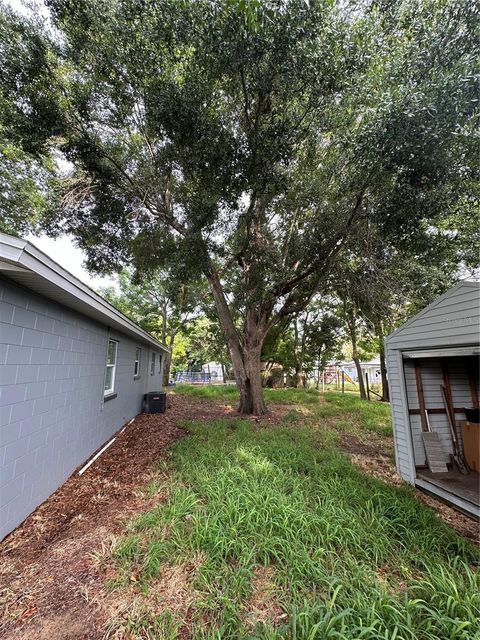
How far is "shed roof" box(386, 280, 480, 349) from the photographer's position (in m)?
3.04

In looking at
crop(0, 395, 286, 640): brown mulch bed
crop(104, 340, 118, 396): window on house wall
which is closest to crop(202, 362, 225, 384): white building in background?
crop(104, 340, 118, 396): window on house wall

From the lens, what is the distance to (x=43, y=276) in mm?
2547

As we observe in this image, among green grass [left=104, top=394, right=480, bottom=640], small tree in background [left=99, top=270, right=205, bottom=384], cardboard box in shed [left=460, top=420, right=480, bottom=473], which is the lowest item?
green grass [left=104, top=394, right=480, bottom=640]

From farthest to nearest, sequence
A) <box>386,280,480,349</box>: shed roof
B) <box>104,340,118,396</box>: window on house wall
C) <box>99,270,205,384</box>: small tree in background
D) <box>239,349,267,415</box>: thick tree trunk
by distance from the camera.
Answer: <box>99,270,205,384</box>: small tree in background
<box>239,349,267,415</box>: thick tree trunk
<box>104,340,118,396</box>: window on house wall
<box>386,280,480,349</box>: shed roof

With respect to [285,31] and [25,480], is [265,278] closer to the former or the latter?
[285,31]

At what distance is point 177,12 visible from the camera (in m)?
4.03

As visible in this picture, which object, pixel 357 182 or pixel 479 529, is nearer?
pixel 479 529

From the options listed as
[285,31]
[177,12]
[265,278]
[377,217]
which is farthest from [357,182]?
[177,12]

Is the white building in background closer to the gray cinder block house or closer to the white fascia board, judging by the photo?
the gray cinder block house

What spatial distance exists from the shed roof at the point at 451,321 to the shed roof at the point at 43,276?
4460mm

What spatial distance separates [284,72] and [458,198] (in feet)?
14.0

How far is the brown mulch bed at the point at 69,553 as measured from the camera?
1781 millimetres

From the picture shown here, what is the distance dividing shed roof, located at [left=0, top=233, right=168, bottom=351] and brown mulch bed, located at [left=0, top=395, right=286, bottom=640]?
7.95 ft

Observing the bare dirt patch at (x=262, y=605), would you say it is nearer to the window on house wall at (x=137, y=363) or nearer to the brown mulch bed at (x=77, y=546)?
the brown mulch bed at (x=77, y=546)
